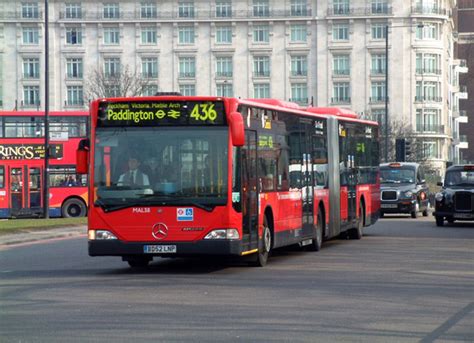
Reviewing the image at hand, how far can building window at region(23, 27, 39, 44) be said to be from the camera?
107375mm

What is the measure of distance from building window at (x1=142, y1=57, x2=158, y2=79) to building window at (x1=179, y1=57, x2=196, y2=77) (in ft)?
7.25

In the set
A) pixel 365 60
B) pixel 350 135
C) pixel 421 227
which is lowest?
pixel 421 227

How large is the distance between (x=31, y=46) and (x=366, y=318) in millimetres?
96780

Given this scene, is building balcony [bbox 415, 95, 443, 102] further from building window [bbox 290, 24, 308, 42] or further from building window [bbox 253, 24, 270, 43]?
building window [bbox 253, 24, 270, 43]

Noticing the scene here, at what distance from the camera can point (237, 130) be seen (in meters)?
18.9

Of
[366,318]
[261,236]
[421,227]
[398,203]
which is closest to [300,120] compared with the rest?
[261,236]

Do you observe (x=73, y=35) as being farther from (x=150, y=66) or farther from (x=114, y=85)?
(x=114, y=85)

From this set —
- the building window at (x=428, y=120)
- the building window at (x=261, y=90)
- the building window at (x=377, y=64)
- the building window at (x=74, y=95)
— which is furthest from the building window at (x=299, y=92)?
the building window at (x=74, y=95)

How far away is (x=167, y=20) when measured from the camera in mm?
108188

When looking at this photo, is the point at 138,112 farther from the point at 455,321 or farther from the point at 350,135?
the point at 350,135

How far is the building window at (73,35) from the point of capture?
10738 cm

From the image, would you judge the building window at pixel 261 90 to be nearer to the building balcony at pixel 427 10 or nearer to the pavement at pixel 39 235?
the building balcony at pixel 427 10

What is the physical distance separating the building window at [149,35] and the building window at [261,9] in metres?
9.09

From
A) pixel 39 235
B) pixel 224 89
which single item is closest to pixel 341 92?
pixel 224 89
